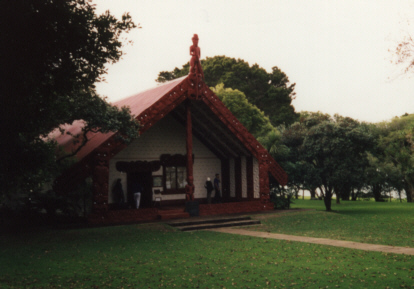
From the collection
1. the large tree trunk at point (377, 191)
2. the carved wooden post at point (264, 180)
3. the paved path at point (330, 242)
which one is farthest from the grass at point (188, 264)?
the large tree trunk at point (377, 191)

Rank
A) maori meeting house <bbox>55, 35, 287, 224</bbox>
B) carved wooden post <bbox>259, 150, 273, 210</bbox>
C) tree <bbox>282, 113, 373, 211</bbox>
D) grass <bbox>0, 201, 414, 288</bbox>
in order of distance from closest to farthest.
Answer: grass <bbox>0, 201, 414, 288</bbox>, maori meeting house <bbox>55, 35, 287, 224</bbox>, carved wooden post <bbox>259, 150, 273, 210</bbox>, tree <bbox>282, 113, 373, 211</bbox>

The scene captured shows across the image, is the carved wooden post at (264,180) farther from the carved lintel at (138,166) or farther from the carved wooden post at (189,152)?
the carved lintel at (138,166)

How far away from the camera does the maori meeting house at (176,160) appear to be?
18.7 meters

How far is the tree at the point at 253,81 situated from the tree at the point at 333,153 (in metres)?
22.7

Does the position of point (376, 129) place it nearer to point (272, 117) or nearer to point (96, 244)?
point (272, 117)

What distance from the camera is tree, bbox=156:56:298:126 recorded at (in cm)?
4931

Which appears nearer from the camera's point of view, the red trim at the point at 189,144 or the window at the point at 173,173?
the red trim at the point at 189,144

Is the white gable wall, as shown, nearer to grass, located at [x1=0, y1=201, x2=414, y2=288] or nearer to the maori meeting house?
the maori meeting house

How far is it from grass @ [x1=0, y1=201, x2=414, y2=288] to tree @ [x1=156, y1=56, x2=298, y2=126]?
116ft

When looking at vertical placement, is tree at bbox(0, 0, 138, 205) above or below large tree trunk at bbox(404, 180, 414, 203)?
above

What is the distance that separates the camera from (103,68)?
1333 cm

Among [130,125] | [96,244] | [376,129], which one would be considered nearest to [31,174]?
[96,244]

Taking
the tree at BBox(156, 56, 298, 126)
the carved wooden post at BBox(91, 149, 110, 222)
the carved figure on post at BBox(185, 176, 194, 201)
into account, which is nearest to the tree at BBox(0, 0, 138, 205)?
the carved wooden post at BBox(91, 149, 110, 222)

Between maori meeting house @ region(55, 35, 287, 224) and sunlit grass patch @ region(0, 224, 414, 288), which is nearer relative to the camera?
sunlit grass patch @ region(0, 224, 414, 288)
